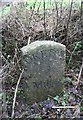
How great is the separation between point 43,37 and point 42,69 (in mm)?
939

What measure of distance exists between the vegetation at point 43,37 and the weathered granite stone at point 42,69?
0.14 meters

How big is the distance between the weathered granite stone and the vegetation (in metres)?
0.14

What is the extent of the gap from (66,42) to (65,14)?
44 centimetres

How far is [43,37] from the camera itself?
4.56 m

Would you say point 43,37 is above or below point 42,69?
above

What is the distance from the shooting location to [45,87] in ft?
12.8

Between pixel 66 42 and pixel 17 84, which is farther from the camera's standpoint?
pixel 66 42

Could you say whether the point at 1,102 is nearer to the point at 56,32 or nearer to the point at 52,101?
the point at 52,101

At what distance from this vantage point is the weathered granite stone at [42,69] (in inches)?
143

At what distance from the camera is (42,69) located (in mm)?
3750

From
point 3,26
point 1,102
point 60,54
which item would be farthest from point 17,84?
point 3,26

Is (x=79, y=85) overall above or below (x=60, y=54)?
below

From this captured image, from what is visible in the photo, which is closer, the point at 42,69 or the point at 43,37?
the point at 42,69

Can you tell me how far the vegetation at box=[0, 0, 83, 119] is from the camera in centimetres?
400
